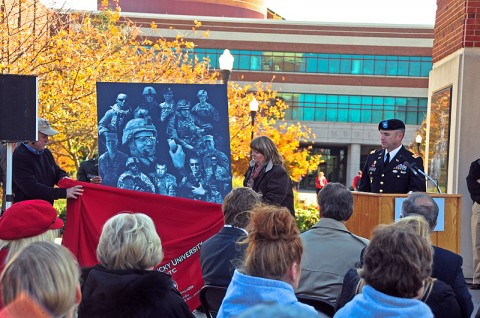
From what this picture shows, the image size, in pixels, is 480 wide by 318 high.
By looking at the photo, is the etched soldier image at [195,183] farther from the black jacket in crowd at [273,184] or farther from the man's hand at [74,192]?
the man's hand at [74,192]

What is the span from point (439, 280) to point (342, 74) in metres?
61.1

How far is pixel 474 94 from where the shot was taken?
998 cm

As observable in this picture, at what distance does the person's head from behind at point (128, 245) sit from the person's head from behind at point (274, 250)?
602 mm

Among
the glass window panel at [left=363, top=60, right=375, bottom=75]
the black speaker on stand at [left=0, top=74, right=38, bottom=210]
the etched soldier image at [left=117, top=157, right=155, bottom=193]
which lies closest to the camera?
the black speaker on stand at [left=0, top=74, right=38, bottom=210]

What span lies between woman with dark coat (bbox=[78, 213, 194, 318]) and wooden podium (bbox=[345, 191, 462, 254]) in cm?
384

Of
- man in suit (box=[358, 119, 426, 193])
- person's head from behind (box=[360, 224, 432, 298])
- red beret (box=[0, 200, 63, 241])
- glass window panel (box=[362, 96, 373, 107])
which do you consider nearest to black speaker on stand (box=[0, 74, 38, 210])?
red beret (box=[0, 200, 63, 241])

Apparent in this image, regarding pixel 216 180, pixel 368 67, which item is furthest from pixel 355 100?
pixel 216 180

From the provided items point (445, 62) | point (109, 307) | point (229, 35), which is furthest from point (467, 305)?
point (229, 35)

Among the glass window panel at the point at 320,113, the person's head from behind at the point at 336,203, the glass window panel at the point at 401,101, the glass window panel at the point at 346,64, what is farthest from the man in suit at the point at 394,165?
the glass window panel at the point at 346,64

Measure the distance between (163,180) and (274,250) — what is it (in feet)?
15.6

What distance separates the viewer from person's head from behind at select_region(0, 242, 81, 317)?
2.40 metres

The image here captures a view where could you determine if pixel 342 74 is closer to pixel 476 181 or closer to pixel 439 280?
pixel 476 181

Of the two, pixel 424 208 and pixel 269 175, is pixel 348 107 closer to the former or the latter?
pixel 269 175

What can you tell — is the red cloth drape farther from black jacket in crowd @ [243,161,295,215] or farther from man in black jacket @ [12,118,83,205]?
black jacket in crowd @ [243,161,295,215]
